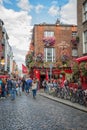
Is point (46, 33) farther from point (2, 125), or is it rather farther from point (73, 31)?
point (2, 125)

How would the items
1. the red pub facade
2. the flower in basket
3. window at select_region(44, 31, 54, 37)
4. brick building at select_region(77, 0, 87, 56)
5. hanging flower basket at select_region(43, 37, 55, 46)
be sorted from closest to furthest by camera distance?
brick building at select_region(77, 0, 87, 56) < the flower in basket < hanging flower basket at select_region(43, 37, 55, 46) < the red pub facade < window at select_region(44, 31, 54, 37)

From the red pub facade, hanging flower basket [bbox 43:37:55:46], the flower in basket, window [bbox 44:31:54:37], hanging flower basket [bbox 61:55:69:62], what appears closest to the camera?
hanging flower basket [bbox 61:55:69:62]

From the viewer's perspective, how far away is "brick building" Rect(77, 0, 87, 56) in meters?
28.5

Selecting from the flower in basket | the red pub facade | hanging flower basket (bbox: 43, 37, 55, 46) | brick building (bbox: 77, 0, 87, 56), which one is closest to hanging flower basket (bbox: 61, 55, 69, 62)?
the red pub facade

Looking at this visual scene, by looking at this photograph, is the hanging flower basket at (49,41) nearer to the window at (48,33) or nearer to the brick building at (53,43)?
the brick building at (53,43)

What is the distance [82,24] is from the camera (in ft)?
94.8

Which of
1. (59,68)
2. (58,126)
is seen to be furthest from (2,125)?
(59,68)

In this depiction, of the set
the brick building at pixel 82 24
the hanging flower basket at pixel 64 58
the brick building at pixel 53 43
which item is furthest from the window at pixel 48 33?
the brick building at pixel 82 24

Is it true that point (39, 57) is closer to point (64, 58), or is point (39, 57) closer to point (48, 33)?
point (64, 58)

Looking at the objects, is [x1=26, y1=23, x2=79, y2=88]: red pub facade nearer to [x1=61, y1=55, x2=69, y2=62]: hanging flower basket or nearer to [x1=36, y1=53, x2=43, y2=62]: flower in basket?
[x1=36, y1=53, x2=43, y2=62]: flower in basket

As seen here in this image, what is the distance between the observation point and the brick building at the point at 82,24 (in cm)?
2855

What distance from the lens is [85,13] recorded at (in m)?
28.7

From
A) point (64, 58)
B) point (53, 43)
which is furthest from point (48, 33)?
point (64, 58)

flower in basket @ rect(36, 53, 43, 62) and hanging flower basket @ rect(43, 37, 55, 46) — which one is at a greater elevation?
hanging flower basket @ rect(43, 37, 55, 46)
